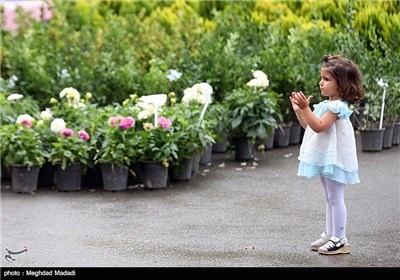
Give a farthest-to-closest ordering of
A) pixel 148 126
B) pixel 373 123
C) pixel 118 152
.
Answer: pixel 373 123
pixel 148 126
pixel 118 152

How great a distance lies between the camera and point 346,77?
Result: 609cm

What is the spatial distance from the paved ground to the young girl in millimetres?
264

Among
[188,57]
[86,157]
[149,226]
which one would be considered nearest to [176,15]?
[188,57]

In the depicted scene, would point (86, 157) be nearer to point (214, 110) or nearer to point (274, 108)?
point (214, 110)

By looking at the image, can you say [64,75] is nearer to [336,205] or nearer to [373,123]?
[373,123]

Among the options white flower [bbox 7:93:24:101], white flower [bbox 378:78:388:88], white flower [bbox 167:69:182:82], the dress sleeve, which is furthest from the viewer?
white flower [bbox 167:69:182:82]

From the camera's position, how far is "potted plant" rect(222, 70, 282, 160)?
9672 mm

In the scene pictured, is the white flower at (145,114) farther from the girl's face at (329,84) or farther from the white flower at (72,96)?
the girl's face at (329,84)

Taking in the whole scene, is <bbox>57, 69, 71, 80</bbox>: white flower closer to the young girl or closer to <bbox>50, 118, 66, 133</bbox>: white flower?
<bbox>50, 118, 66, 133</bbox>: white flower

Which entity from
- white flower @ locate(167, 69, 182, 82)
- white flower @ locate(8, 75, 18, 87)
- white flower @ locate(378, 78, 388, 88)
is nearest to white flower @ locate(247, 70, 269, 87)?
white flower @ locate(167, 69, 182, 82)

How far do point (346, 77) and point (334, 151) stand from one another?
1.59 feet

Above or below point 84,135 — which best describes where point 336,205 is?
above

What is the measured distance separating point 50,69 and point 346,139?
17.5ft

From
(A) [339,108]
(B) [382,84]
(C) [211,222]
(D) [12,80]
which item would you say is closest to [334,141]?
(A) [339,108]
